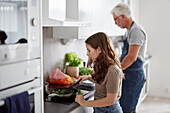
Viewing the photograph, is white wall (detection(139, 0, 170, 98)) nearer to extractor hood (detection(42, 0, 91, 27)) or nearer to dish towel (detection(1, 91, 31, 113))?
extractor hood (detection(42, 0, 91, 27))

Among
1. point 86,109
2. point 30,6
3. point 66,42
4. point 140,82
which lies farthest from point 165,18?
point 30,6

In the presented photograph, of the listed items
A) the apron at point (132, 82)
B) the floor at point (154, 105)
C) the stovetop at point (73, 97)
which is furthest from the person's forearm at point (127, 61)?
the floor at point (154, 105)

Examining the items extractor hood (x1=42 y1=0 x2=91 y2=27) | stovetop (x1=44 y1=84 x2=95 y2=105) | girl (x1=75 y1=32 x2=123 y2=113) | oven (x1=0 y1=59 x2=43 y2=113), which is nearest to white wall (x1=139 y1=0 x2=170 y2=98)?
extractor hood (x1=42 y1=0 x2=91 y2=27)

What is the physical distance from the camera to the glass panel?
1022 millimetres

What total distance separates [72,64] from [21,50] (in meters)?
1.56

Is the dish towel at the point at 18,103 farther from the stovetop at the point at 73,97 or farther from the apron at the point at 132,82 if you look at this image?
the apron at the point at 132,82

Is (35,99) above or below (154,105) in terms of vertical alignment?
above

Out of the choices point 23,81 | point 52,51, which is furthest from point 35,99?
point 52,51

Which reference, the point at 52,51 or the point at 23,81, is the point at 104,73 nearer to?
the point at 23,81

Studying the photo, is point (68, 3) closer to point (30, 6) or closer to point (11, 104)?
point (30, 6)

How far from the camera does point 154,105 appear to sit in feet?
13.8

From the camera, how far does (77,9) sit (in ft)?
7.03

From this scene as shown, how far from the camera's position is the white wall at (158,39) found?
175 inches

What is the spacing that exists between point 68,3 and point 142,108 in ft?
8.53
